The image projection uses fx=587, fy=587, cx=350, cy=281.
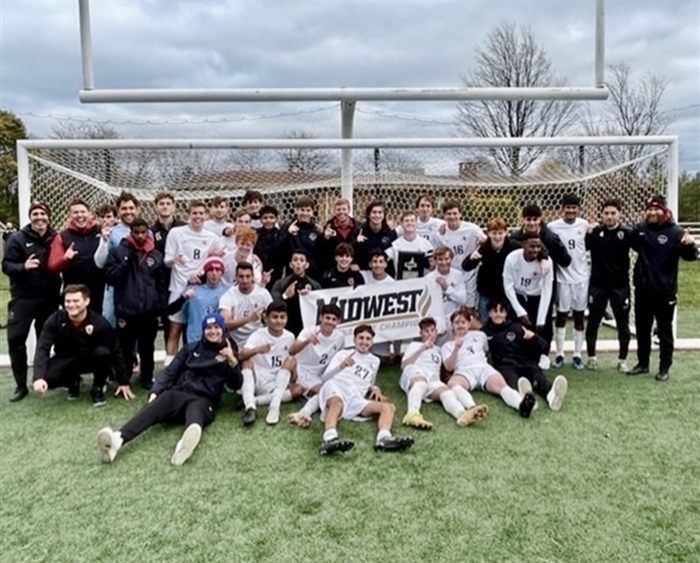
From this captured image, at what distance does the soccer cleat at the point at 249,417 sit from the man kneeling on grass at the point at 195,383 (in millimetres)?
250

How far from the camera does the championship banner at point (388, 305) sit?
552 centimetres

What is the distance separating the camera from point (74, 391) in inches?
207

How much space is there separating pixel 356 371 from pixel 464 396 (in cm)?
89

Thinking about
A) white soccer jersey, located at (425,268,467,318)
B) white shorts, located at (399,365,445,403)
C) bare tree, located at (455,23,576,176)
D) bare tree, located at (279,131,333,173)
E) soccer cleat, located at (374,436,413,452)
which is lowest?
soccer cleat, located at (374,436,413,452)

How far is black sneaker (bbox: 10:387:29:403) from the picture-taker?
5246mm

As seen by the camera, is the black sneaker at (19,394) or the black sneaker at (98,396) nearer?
the black sneaker at (98,396)

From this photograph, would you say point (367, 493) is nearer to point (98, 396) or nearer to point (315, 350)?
point (315, 350)

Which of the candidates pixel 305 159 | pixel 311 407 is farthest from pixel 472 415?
pixel 305 159

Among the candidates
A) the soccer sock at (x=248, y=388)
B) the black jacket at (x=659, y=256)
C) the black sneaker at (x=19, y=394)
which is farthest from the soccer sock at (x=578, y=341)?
the black sneaker at (x=19, y=394)

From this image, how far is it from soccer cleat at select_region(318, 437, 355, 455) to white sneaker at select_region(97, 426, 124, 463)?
1352 mm

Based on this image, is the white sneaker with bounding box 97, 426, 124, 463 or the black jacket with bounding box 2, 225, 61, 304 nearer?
the white sneaker with bounding box 97, 426, 124, 463

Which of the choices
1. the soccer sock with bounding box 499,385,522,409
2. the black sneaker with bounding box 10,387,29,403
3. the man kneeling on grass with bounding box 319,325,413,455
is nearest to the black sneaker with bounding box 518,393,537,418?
the soccer sock with bounding box 499,385,522,409

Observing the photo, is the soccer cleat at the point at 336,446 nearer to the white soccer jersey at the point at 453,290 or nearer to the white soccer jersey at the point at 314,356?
the white soccer jersey at the point at 314,356

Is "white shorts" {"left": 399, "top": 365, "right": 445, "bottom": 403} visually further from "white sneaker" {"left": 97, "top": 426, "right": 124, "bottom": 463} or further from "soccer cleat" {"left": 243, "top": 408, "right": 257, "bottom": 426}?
"white sneaker" {"left": 97, "top": 426, "right": 124, "bottom": 463}
